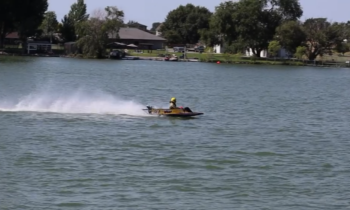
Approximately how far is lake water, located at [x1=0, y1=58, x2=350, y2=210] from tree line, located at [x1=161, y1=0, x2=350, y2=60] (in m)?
62.0

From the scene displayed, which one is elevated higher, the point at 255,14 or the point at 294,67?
the point at 255,14

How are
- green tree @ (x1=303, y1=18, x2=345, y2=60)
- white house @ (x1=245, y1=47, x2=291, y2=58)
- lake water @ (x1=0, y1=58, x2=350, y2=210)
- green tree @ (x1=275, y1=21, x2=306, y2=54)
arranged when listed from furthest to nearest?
1. white house @ (x1=245, y1=47, x2=291, y2=58)
2. green tree @ (x1=275, y1=21, x2=306, y2=54)
3. green tree @ (x1=303, y1=18, x2=345, y2=60)
4. lake water @ (x1=0, y1=58, x2=350, y2=210)

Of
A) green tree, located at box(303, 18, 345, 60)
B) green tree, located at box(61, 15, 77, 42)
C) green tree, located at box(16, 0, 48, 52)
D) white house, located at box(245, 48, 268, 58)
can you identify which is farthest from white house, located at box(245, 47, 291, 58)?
green tree, located at box(16, 0, 48, 52)

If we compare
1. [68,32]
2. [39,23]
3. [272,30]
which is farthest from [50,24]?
[272,30]

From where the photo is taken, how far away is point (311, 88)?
61.0 metres

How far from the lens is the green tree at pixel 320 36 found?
102250 millimetres

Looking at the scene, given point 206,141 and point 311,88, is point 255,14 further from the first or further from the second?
point 206,141

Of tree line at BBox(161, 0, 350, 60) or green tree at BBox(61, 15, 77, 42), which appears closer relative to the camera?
tree line at BBox(161, 0, 350, 60)

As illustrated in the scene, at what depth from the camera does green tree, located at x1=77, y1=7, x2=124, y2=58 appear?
9881 centimetres

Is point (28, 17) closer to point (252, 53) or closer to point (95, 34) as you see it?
point (95, 34)

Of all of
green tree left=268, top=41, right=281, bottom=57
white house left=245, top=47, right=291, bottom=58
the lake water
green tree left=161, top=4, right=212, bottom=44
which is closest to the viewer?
the lake water

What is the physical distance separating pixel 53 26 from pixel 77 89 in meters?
88.0

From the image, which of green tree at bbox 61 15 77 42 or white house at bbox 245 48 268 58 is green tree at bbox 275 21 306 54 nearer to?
A: white house at bbox 245 48 268 58

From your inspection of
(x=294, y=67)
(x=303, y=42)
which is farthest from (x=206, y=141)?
(x=303, y=42)
